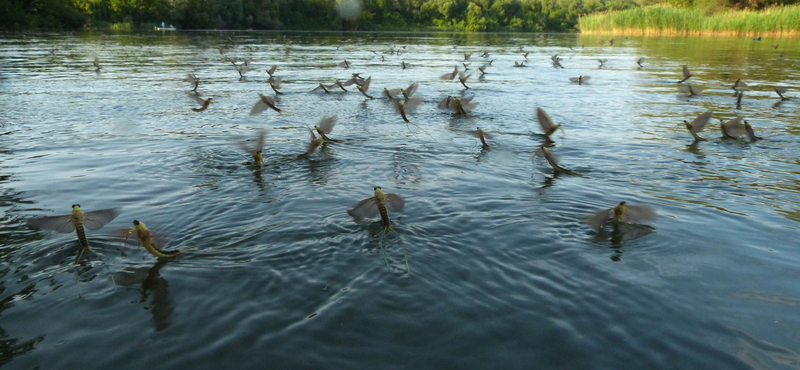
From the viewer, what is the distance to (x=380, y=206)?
5496 millimetres

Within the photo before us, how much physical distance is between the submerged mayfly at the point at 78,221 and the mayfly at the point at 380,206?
7.95 feet

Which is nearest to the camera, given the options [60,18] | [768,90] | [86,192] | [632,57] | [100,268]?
Answer: [100,268]

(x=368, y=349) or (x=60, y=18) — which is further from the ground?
(x=60, y=18)

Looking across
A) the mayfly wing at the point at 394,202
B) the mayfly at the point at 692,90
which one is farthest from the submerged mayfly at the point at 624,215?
the mayfly at the point at 692,90

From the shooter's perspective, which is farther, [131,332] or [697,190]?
[697,190]

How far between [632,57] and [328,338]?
32.1m

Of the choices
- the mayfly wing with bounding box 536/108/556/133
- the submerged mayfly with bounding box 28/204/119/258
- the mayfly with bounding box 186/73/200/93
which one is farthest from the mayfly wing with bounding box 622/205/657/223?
the mayfly with bounding box 186/73/200/93

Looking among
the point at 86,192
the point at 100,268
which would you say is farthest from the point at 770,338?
the point at 86,192

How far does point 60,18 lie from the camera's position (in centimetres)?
6875

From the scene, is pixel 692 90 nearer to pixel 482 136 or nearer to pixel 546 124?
pixel 546 124

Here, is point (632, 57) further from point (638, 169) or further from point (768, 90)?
point (638, 169)

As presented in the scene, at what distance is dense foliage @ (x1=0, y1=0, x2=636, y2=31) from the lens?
67812mm

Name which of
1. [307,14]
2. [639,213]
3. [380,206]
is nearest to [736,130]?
[639,213]

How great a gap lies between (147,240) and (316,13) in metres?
106
